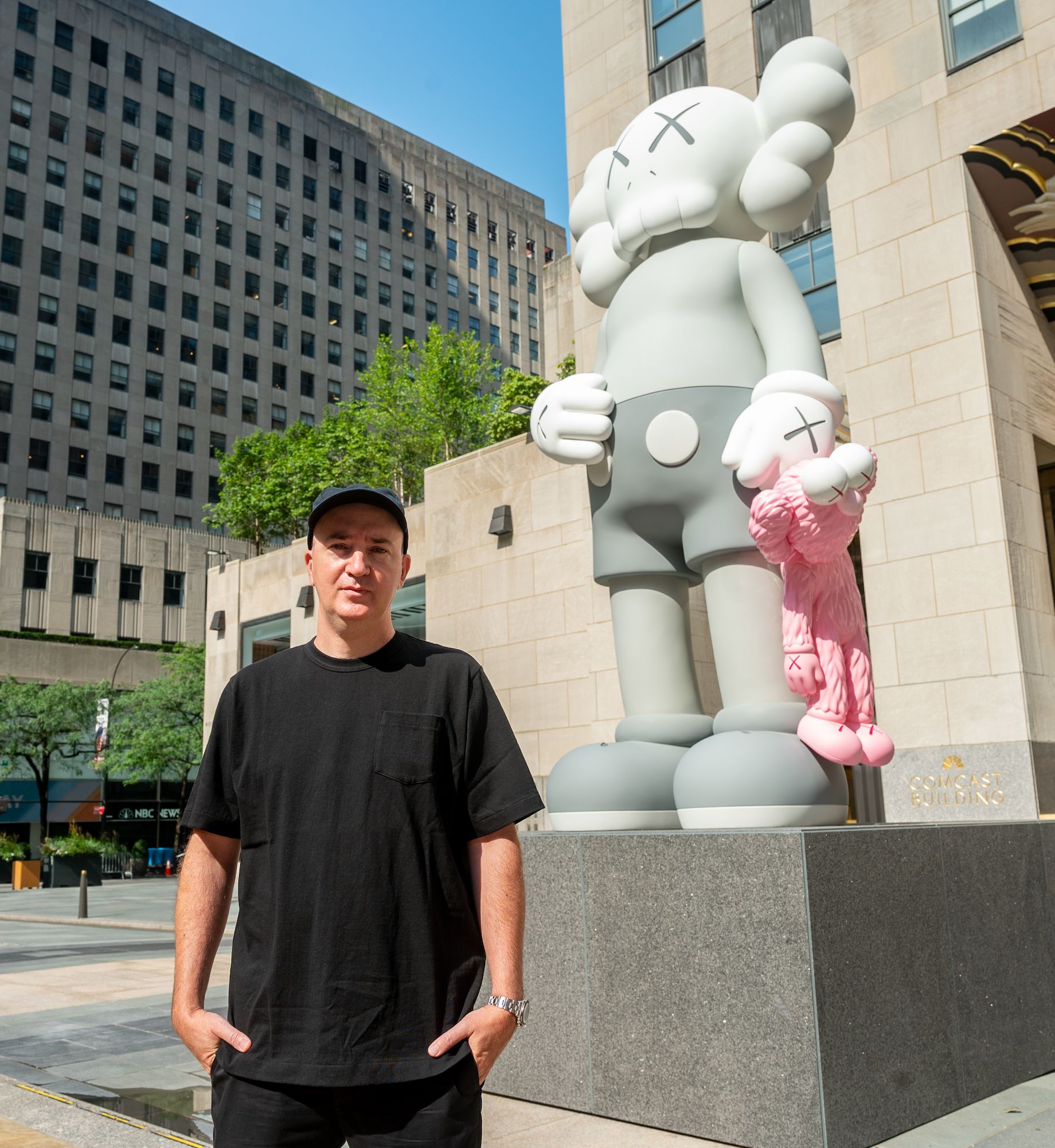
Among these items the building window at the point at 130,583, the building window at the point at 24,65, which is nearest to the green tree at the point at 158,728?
the building window at the point at 130,583

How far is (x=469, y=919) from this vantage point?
2307 millimetres

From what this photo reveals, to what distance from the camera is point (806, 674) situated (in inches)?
188

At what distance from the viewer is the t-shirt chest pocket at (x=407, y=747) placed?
227 cm

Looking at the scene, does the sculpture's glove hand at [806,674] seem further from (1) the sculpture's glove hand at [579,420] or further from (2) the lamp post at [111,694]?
(2) the lamp post at [111,694]

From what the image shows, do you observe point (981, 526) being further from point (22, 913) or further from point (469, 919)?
point (22, 913)

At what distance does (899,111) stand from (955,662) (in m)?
5.73

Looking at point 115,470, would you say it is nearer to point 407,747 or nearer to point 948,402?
point 948,402

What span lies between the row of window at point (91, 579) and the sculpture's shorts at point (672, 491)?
1835 inches

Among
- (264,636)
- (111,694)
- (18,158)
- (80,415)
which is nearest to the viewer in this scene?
(264,636)

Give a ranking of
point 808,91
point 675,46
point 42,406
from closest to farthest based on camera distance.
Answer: point 808,91, point 675,46, point 42,406

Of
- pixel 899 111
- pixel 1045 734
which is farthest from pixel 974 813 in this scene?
pixel 899 111

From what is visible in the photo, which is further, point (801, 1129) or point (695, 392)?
point (695, 392)

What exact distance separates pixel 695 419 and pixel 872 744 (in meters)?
1.71

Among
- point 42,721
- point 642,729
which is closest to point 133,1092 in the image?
point 642,729
